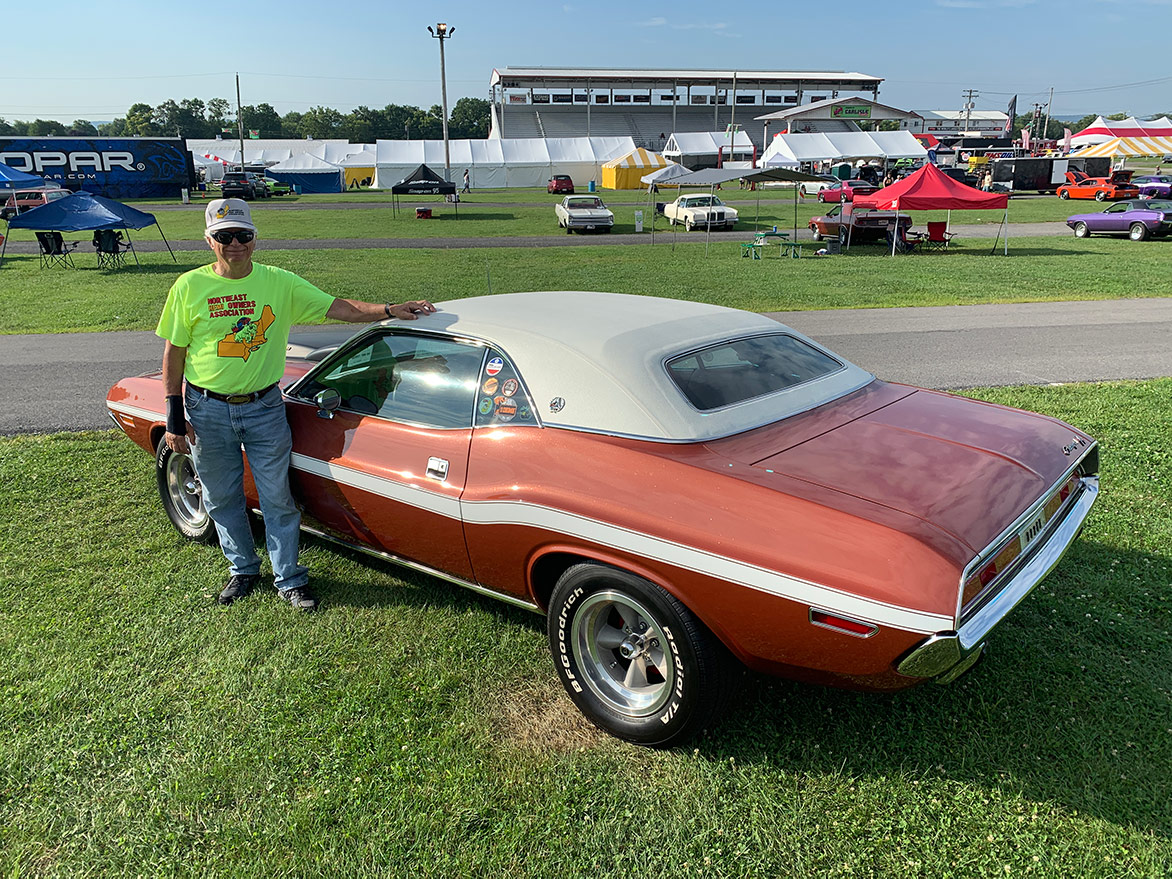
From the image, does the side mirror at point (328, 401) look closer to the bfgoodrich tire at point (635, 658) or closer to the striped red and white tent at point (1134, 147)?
the bfgoodrich tire at point (635, 658)

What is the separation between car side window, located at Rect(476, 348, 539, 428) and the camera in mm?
3154

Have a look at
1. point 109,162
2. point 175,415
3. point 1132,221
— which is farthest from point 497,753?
point 109,162

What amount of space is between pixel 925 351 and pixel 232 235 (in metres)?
8.17

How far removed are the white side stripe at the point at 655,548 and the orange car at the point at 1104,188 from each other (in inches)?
1639

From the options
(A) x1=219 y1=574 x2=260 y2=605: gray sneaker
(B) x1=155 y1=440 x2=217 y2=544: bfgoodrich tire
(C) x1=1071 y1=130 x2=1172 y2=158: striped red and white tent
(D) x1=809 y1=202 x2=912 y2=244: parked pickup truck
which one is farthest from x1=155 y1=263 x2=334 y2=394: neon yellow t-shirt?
(C) x1=1071 y1=130 x2=1172 y2=158: striped red and white tent

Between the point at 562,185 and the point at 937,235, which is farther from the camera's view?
the point at 562,185

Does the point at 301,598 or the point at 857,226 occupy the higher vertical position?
the point at 857,226

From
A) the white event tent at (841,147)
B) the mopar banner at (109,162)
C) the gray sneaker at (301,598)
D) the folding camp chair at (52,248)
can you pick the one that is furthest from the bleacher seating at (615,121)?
the gray sneaker at (301,598)

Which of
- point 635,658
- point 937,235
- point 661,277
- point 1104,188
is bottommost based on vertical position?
point 635,658

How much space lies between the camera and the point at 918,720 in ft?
9.71

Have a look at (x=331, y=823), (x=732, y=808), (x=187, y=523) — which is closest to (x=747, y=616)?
(x=732, y=808)

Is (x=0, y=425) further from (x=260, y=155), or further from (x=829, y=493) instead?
(x=260, y=155)

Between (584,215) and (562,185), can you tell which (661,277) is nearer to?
(584,215)

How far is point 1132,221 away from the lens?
75.2 ft
